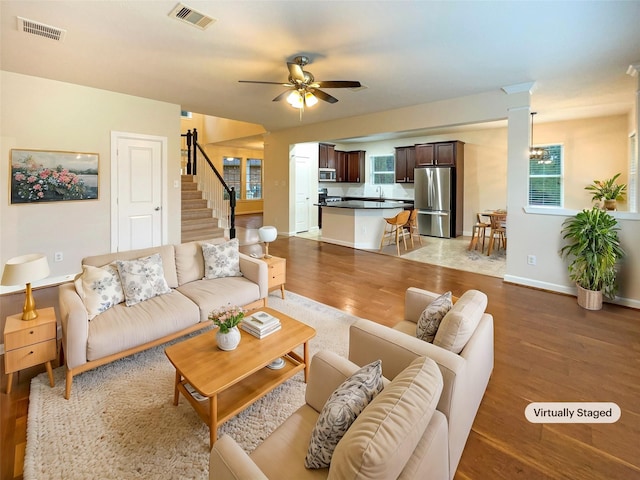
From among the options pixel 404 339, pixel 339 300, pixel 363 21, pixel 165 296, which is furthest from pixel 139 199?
pixel 404 339

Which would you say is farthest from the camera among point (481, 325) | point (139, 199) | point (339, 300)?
point (139, 199)

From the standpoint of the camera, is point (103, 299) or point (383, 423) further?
point (103, 299)

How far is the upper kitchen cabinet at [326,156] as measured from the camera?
9.51 meters

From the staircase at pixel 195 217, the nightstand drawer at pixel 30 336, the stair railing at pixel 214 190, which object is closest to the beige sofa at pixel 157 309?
the nightstand drawer at pixel 30 336

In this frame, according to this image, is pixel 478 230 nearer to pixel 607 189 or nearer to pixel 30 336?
pixel 607 189

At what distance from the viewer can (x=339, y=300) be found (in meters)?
3.94

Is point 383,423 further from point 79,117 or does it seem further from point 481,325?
point 79,117

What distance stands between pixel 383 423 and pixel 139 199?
551 cm

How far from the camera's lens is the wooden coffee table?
173 cm

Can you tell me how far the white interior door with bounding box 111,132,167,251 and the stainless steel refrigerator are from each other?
20.3ft

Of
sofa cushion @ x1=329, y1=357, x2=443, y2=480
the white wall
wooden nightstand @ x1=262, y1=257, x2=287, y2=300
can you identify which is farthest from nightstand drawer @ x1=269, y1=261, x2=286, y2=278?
the white wall

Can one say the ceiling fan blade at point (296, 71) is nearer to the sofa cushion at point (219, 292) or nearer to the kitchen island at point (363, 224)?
the sofa cushion at point (219, 292)

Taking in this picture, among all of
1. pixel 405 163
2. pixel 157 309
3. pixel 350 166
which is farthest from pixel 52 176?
pixel 405 163

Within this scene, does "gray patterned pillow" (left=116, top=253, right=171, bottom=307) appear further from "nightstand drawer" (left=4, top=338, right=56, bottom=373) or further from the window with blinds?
the window with blinds
